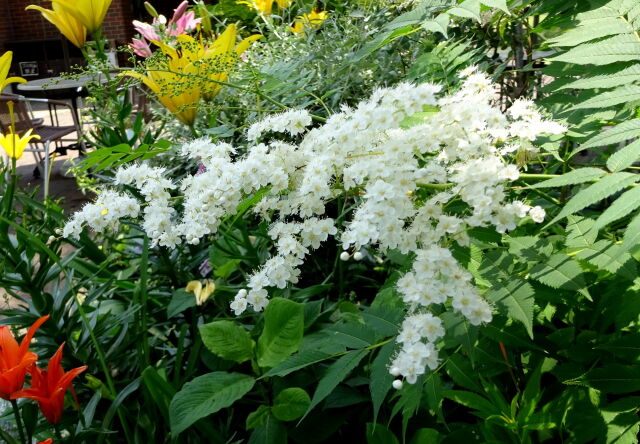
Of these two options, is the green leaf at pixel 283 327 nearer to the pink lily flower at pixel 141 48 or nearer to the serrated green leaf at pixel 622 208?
the serrated green leaf at pixel 622 208

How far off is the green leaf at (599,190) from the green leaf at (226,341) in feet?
2.32

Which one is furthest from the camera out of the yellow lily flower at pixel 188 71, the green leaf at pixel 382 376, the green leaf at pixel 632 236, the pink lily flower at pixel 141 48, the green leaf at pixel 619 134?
the pink lily flower at pixel 141 48

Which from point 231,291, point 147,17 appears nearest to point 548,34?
point 231,291

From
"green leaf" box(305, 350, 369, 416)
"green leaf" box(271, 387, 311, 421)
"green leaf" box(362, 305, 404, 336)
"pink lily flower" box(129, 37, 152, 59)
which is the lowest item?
"green leaf" box(271, 387, 311, 421)

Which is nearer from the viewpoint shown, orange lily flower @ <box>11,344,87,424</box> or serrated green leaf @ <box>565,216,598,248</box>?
serrated green leaf @ <box>565,216,598,248</box>

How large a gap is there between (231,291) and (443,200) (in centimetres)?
80

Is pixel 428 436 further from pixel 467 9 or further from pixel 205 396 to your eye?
A: pixel 467 9

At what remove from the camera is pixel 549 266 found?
0.79 m

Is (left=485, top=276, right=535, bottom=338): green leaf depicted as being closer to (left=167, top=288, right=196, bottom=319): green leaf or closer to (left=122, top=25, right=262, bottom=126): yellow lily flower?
(left=167, top=288, right=196, bottom=319): green leaf

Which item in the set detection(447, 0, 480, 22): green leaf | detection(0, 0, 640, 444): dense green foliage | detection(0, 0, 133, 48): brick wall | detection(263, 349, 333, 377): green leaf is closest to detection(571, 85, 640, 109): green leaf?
detection(0, 0, 640, 444): dense green foliage

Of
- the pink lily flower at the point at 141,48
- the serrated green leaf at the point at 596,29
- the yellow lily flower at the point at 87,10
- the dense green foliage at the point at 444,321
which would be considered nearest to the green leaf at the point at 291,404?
the dense green foliage at the point at 444,321

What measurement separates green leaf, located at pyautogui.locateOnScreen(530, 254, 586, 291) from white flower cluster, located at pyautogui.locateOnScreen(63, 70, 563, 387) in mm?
63

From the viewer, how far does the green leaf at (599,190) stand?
25.7 inches

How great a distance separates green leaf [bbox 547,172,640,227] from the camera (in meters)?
0.65
